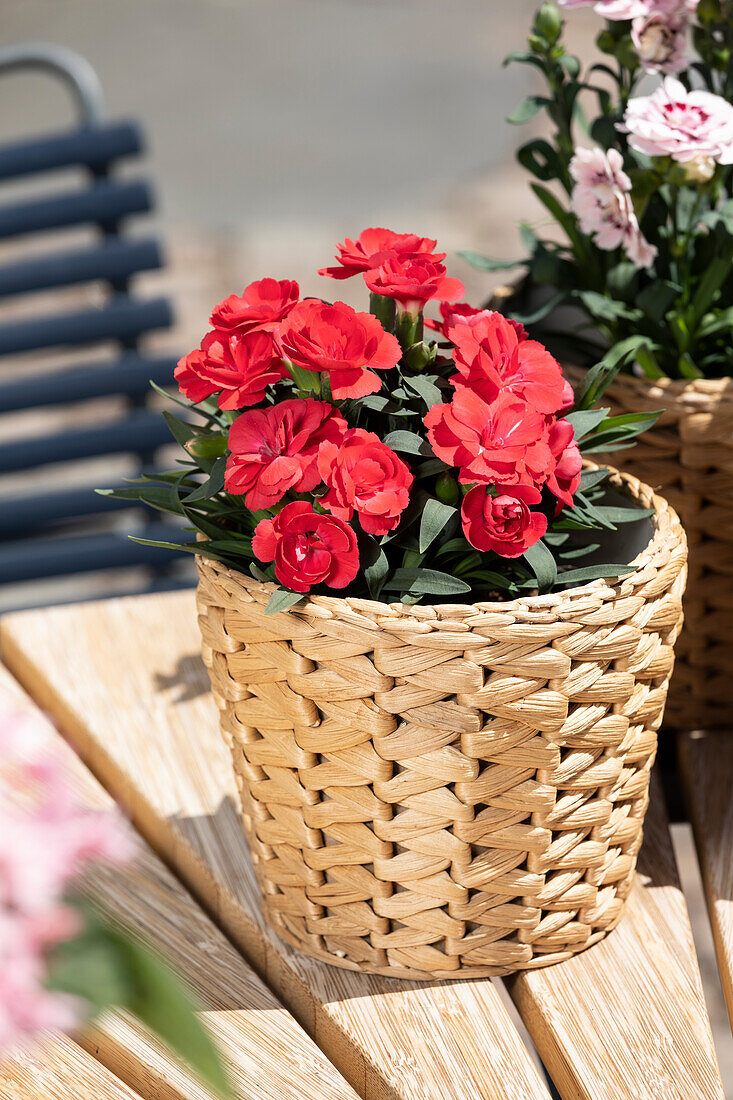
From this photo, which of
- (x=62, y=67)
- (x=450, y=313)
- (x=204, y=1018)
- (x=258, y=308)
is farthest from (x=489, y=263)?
(x=62, y=67)

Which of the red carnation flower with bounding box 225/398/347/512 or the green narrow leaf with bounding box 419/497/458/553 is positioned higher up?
the red carnation flower with bounding box 225/398/347/512

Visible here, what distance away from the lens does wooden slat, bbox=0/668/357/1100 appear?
0.56 metres

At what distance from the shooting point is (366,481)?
52 centimetres

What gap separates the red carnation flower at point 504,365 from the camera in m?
0.55

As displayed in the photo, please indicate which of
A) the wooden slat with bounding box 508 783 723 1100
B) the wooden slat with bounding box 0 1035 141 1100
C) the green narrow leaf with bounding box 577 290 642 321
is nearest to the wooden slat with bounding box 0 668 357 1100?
the wooden slat with bounding box 0 1035 141 1100

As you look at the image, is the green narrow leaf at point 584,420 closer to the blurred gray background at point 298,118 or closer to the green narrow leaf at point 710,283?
the green narrow leaf at point 710,283

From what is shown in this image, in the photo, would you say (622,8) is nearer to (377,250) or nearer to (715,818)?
(377,250)

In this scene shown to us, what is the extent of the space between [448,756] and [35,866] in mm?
323

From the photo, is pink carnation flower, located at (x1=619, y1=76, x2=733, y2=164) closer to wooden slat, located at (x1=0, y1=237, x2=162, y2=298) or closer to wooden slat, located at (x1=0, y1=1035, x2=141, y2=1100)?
wooden slat, located at (x1=0, y1=1035, x2=141, y2=1100)

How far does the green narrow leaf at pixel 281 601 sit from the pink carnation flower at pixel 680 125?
0.36 m

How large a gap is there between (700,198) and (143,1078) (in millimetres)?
612

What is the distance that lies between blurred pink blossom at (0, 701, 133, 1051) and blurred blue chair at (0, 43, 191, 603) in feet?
3.30

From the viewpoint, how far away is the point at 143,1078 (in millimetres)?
557

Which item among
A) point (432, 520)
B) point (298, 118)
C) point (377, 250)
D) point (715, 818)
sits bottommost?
point (298, 118)
